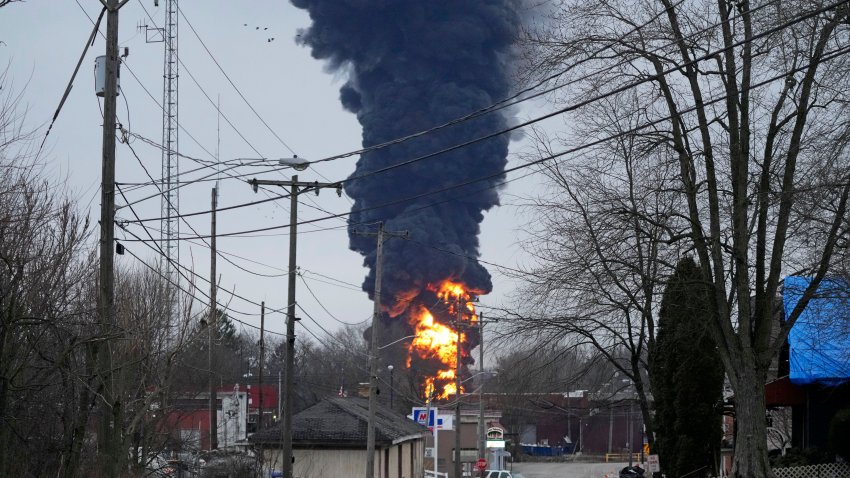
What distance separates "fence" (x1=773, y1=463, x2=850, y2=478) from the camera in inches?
867

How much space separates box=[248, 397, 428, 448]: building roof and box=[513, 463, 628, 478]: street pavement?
25.2 metres

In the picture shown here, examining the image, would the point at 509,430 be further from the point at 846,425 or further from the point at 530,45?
the point at 530,45

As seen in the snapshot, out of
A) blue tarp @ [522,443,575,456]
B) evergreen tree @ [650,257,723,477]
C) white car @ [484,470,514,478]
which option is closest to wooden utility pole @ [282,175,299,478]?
Result: evergreen tree @ [650,257,723,477]

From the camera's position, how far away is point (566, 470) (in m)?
67.9

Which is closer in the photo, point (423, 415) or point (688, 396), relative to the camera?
point (688, 396)

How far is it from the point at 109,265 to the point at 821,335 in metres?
13.0

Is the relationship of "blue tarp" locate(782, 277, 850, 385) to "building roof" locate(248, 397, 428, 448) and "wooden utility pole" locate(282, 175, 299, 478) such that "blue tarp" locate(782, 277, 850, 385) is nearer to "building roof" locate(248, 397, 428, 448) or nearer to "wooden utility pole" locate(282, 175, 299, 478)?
"wooden utility pole" locate(282, 175, 299, 478)

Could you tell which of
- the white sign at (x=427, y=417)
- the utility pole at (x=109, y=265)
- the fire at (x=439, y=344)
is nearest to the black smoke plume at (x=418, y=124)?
the fire at (x=439, y=344)

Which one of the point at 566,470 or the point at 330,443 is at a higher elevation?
the point at 330,443

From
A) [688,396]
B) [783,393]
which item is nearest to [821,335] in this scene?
[688,396]

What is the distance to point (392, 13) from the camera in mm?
80938

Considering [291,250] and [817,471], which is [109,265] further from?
[817,471]

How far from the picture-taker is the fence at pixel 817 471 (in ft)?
72.2

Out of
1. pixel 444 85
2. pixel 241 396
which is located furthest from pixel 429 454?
pixel 444 85
